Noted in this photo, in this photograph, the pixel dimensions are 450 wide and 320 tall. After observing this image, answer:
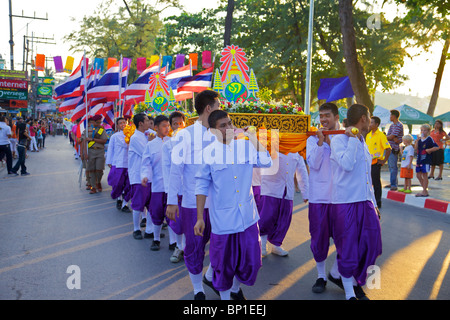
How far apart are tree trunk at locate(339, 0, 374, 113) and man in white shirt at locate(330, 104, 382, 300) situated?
12.8 meters

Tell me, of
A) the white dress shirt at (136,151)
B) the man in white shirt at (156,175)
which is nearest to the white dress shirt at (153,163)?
the man in white shirt at (156,175)

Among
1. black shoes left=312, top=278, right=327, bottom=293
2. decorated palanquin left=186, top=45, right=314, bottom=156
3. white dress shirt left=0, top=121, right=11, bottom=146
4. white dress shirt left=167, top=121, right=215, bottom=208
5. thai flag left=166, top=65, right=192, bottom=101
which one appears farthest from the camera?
white dress shirt left=0, top=121, right=11, bottom=146

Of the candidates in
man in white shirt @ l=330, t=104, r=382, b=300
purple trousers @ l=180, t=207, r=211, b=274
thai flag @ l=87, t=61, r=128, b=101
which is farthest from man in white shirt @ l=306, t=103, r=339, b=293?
thai flag @ l=87, t=61, r=128, b=101

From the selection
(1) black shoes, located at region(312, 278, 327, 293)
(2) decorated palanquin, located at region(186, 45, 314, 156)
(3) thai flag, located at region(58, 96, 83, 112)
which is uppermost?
(3) thai flag, located at region(58, 96, 83, 112)

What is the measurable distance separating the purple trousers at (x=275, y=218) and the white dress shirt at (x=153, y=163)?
4.88 feet

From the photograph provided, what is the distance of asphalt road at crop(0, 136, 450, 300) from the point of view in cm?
462

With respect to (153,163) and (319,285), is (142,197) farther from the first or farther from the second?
(319,285)

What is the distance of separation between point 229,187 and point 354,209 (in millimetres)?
1232

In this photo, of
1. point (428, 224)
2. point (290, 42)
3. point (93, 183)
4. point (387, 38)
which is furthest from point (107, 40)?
point (428, 224)

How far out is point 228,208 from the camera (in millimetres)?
3900

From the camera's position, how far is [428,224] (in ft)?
26.8

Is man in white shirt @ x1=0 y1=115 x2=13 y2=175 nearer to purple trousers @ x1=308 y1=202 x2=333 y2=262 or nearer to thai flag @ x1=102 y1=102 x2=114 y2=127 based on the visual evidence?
thai flag @ x1=102 y1=102 x2=114 y2=127

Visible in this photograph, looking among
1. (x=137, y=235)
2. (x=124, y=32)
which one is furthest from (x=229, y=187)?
(x=124, y=32)

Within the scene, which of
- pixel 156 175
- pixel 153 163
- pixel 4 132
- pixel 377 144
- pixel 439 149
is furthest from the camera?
pixel 4 132
